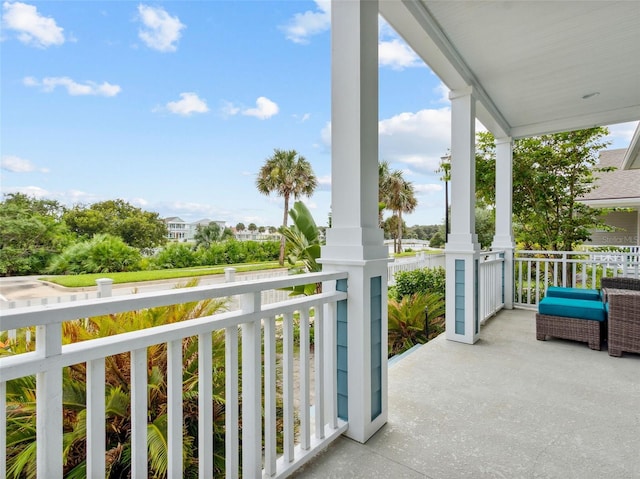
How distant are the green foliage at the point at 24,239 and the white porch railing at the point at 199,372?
441 centimetres

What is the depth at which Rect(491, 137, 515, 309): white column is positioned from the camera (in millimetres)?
5371

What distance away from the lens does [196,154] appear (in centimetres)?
1673

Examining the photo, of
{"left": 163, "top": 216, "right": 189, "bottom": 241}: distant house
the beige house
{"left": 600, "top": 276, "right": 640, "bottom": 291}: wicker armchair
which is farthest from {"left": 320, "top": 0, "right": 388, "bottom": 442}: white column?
{"left": 163, "top": 216, "right": 189, "bottom": 241}: distant house

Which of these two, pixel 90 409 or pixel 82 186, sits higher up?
pixel 82 186

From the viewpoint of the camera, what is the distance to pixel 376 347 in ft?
6.85

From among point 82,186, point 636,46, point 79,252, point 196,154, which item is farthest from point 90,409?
point 196,154

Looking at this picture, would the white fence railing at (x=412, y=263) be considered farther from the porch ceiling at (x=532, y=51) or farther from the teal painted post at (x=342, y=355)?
the teal painted post at (x=342, y=355)

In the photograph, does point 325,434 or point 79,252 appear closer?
point 325,434

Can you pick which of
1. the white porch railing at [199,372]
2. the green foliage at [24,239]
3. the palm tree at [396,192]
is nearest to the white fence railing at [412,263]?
the white porch railing at [199,372]

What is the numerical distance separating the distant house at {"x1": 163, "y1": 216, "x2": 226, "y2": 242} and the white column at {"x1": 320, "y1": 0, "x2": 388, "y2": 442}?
33.5ft

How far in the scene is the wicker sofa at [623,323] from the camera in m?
3.21

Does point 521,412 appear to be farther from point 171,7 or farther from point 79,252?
point 171,7

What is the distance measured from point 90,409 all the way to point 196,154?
17158mm

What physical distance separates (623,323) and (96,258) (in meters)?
8.01
